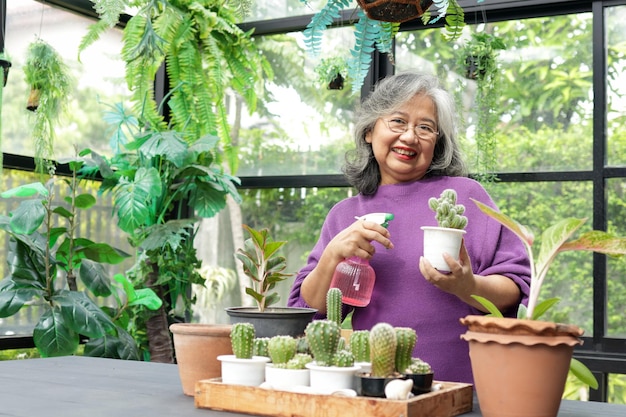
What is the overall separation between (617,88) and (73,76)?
2568 millimetres

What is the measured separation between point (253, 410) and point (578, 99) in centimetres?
300

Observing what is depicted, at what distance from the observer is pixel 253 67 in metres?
4.31

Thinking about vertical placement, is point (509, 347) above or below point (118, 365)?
above

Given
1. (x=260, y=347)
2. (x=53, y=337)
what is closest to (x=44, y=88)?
(x=53, y=337)

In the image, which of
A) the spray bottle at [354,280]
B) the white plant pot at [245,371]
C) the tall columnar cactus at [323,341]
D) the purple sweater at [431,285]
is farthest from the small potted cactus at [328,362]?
the purple sweater at [431,285]

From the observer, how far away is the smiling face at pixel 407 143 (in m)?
2.04

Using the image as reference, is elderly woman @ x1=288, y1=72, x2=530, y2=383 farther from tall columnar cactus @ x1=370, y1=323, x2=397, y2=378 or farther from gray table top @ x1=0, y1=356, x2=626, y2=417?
tall columnar cactus @ x1=370, y1=323, x2=397, y2=378

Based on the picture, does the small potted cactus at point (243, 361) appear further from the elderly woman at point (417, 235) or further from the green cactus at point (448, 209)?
the elderly woman at point (417, 235)

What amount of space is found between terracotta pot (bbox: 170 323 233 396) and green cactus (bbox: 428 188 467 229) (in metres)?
0.43

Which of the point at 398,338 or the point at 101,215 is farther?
the point at 101,215

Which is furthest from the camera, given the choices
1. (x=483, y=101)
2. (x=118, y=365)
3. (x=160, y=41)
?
(x=483, y=101)

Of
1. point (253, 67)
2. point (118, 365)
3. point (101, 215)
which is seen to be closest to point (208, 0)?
point (253, 67)

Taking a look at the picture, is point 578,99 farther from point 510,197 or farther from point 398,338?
point 398,338

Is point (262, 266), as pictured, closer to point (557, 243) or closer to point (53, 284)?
point (557, 243)
